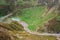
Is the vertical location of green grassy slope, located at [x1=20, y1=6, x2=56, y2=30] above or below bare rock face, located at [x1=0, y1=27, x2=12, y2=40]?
above

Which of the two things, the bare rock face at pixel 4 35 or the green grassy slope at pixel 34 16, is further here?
the green grassy slope at pixel 34 16

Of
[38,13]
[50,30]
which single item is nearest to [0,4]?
[38,13]

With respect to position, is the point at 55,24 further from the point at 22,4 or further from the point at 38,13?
the point at 22,4

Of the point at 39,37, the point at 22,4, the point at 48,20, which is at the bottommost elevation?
the point at 39,37

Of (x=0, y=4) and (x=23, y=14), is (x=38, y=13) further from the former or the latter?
(x=0, y=4)

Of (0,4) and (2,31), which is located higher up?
(0,4)

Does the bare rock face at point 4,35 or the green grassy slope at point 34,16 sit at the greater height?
the green grassy slope at point 34,16

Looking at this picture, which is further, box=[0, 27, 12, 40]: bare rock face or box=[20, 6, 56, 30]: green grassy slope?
box=[20, 6, 56, 30]: green grassy slope

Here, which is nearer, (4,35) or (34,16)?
(4,35)

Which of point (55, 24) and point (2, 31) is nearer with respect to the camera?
point (2, 31)

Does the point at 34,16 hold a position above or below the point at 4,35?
above
